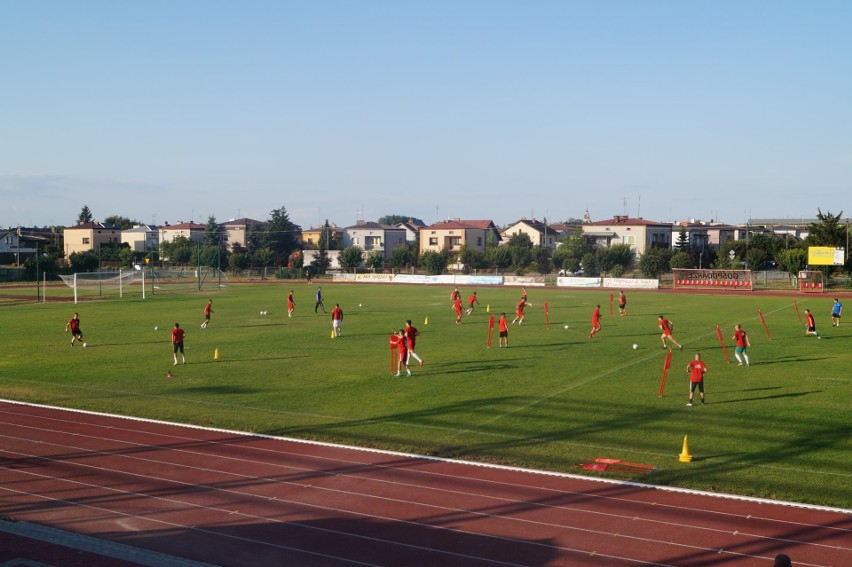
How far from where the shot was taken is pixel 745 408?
72.3 ft

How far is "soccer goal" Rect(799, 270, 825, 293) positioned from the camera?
7054 cm

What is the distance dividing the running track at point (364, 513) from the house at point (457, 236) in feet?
356

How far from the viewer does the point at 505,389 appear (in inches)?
999

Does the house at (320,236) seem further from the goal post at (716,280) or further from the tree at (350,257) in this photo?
the goal post at (716,280)

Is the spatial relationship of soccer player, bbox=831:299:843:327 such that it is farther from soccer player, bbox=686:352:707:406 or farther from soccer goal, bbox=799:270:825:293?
soccer goal, bbox=799:270:825:293

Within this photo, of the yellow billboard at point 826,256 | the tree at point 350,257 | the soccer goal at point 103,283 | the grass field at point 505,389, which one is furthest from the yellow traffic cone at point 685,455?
the tree at point 350,257

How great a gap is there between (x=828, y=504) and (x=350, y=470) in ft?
31.5

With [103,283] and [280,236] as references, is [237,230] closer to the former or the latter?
[280,236]

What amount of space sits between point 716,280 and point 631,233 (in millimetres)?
44505

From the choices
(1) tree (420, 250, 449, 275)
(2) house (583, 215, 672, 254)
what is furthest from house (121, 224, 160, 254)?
(2) house (583, 215, 672, 254)

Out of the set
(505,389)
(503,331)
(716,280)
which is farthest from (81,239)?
(505,389)

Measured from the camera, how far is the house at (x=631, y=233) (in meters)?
118

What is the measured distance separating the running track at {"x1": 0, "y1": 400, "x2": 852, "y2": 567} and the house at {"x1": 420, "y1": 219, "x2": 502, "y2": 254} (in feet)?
356

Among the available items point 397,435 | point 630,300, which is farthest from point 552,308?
point 397,435
